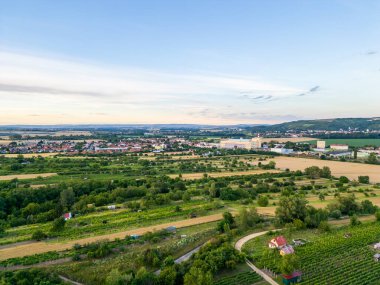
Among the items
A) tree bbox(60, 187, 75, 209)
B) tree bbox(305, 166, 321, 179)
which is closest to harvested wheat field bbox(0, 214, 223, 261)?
tree bbox(60, 187, 75, 209)

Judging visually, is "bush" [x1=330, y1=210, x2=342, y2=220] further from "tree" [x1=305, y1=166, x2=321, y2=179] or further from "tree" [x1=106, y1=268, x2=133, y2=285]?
"tree" [x1=106, y1=268, x2=133, y2=285]

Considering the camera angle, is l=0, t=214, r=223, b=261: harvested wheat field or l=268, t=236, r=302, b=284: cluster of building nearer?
l=268, t=236, r=302, b=284: cluster of building

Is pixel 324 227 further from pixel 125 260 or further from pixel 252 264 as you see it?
pixel 125 260

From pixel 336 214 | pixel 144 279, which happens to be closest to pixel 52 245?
pixel 144 279

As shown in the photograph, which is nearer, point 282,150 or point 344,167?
point 344,167

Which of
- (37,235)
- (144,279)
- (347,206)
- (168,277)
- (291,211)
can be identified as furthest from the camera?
(347,206)

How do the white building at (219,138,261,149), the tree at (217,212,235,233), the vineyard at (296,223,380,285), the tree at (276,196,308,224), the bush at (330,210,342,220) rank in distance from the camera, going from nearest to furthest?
the vineyard at (296,223,380,285)
the tree at (217,212,235,233)
the tree at (276,196,308,224)
the bush at (330,210,342,220)
the white building at (219,138,261,149)
